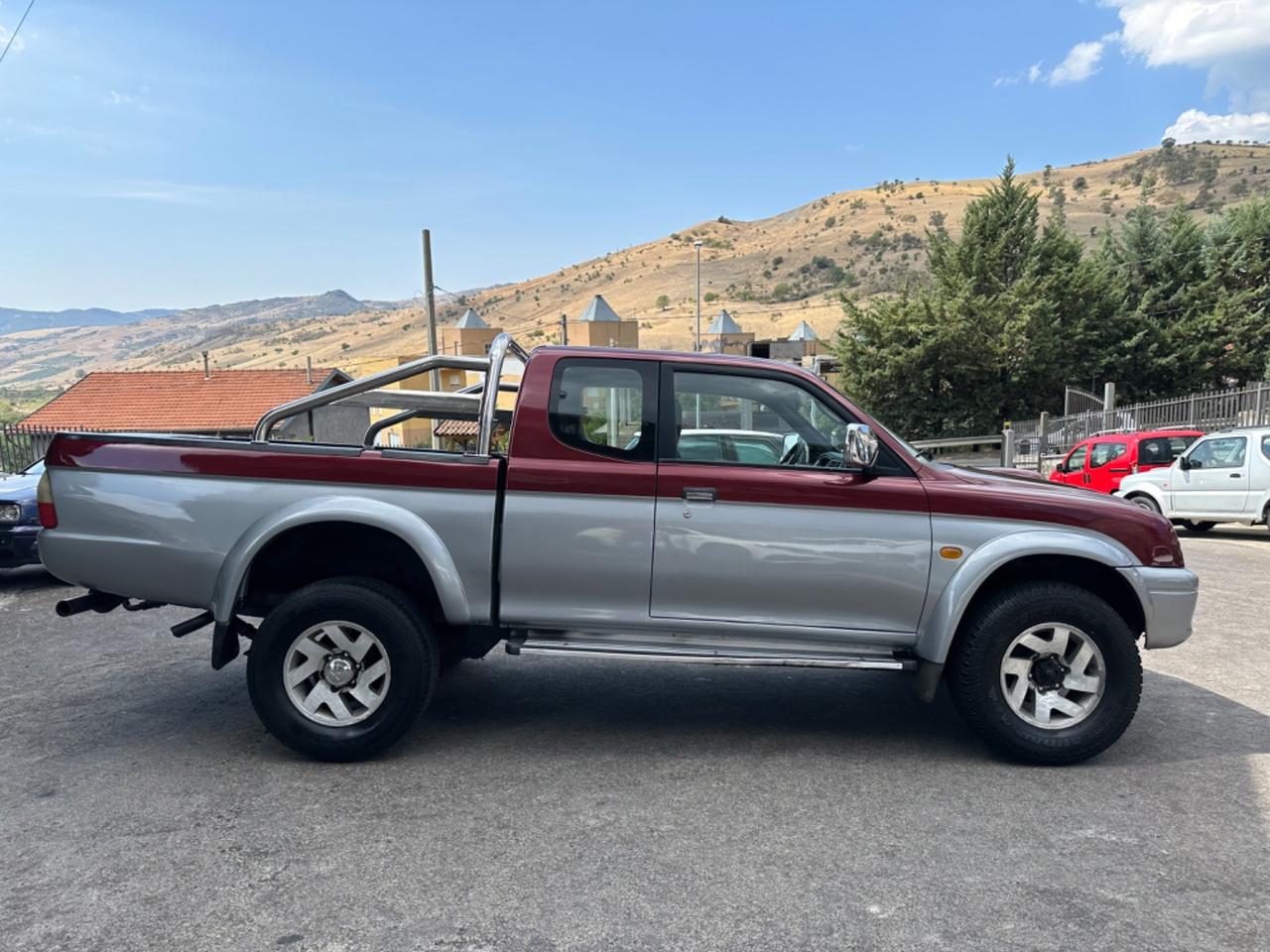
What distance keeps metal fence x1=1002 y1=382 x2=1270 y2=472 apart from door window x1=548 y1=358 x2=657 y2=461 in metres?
16.7

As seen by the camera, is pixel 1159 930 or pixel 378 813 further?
pixel 378 813

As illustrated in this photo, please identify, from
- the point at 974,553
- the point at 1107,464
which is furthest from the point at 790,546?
the point at 1107,464

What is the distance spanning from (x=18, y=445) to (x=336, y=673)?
46.3ft

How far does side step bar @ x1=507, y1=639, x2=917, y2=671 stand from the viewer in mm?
4348

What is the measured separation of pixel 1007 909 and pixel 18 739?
4.85 meters

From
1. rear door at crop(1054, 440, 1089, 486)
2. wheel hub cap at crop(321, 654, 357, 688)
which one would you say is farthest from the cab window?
wheel hub cap at crop(321, 654, 357, 688)

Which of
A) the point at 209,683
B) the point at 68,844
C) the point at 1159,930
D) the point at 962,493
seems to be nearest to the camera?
the point at 1159,930

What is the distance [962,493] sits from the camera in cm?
440

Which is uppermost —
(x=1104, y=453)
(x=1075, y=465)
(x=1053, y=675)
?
(x=1053, y=675)

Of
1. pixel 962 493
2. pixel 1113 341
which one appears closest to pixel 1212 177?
pixel 1113 341

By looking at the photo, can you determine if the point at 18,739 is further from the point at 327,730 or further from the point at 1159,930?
the point at 1159,930

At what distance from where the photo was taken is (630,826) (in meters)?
3.70

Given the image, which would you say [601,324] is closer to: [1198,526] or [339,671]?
[1198,526]

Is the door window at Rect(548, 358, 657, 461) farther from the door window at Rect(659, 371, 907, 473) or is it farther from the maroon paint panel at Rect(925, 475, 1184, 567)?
the maroon paint panel at Rect(925, 475, 1184, 567)
